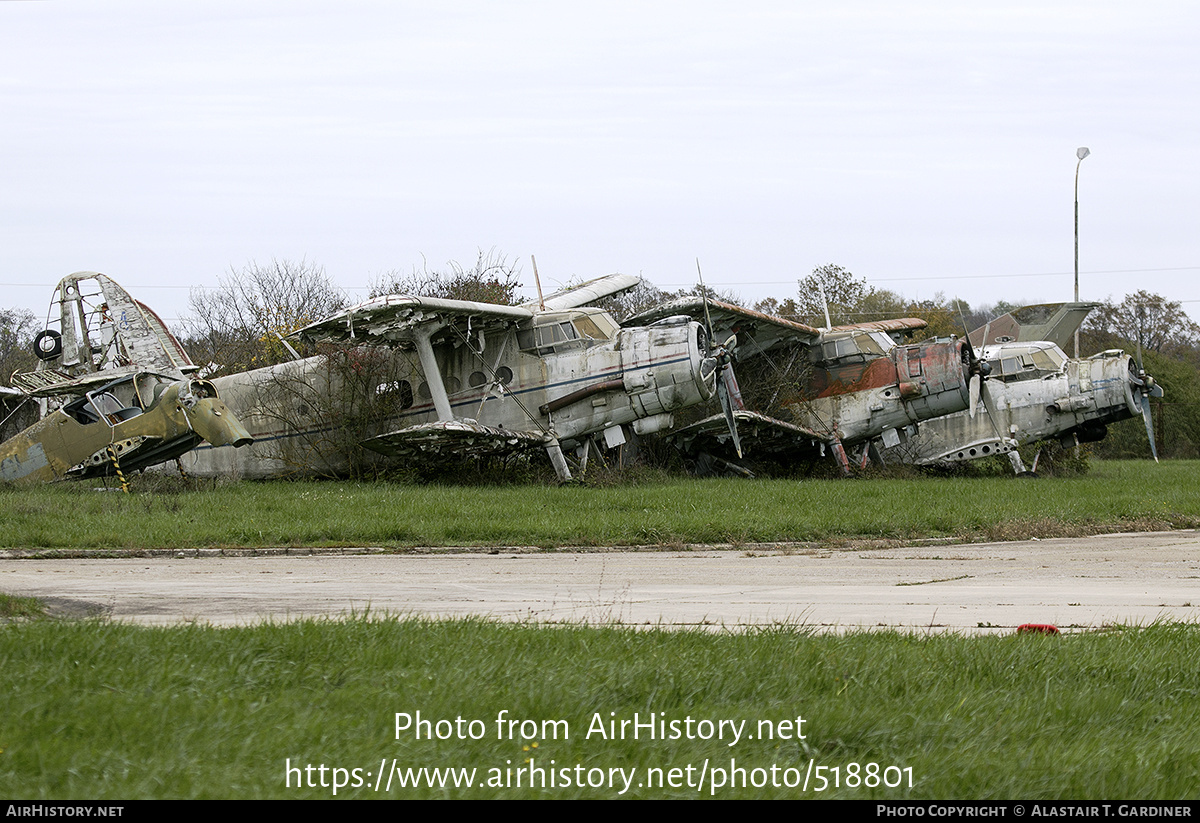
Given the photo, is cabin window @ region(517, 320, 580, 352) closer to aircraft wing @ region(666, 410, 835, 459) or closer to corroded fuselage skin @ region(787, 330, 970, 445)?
aircraft wing @ region(666, 410, 835, 459)

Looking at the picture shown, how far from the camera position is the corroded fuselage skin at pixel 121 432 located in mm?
22609

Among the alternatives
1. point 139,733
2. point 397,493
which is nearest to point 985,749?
point 139,733

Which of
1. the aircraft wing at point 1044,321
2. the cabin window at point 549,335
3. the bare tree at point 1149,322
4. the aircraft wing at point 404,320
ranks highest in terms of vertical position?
the aircraft wing at point 404,320

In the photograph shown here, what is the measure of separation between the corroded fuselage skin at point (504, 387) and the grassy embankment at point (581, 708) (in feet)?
53.8

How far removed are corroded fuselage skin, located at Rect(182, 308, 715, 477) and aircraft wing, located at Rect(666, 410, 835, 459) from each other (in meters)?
2.38

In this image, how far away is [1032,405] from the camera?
2934cm

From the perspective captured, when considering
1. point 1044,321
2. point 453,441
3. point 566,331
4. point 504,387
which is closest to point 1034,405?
point 1044,321

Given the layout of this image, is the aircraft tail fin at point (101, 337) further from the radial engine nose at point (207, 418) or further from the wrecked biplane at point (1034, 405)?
the wrecked biplane at point (1034, 405)

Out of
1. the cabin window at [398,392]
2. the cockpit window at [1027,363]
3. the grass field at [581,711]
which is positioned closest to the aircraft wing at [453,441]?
the cabin window at [398,392]

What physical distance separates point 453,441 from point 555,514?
5.99 metres

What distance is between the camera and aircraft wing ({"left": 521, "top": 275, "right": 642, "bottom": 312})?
28.3m

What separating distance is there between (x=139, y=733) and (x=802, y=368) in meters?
25.9

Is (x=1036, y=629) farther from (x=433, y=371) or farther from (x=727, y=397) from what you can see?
(x=433, y=371)

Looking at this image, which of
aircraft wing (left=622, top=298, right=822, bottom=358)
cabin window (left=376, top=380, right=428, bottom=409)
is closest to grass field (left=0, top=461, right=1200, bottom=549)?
cabin window (left=376, top=380, right=428, bottom=409)
